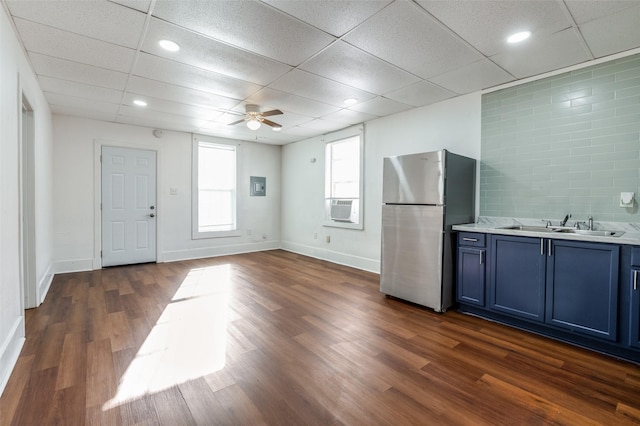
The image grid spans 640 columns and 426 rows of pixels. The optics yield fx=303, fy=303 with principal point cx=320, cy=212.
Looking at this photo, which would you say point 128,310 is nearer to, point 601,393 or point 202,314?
point 202,314

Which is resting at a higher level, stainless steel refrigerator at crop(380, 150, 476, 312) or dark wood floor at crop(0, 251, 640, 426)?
stainless steel refrigerator at crop(380, 150, 476, 312)

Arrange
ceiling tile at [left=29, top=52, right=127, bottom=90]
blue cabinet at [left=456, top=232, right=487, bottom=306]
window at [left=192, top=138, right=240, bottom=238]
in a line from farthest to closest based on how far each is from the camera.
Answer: window at [left=192, top=138, right=240, bottom=238] < blue cabinet at [left=456, top=232, right=487, bottom=306] < ceiling tile at [left=29, top=52, right=127, bottom=90]

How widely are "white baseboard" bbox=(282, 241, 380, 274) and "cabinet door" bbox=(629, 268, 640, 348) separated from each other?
2.97m

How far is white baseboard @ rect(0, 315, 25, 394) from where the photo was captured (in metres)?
1.90

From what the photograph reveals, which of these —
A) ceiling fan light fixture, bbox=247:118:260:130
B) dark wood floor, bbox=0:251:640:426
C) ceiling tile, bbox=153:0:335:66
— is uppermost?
ceiling tile, bbox=153:0:335:66

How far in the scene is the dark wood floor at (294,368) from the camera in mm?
1688

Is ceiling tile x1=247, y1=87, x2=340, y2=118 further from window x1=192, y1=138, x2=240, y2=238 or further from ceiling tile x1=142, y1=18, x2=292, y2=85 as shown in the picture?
window x1=192, y1=138, x2=240, y2=238

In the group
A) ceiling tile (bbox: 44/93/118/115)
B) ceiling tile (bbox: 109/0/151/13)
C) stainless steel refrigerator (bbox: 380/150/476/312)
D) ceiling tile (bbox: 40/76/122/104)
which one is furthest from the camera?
ceiling tile (bbox: 44/93/118/115)

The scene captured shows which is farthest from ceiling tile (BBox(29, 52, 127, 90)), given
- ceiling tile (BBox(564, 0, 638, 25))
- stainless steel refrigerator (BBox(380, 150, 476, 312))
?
ceiling tile (BBox(564, 0, 638, 25))

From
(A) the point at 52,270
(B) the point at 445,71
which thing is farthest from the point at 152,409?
(A) the point at 52,270

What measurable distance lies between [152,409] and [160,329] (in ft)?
3.82

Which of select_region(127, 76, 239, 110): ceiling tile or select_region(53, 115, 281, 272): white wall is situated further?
select_region(53, 115, 281, 272): white wall

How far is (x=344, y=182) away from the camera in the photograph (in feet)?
18.3

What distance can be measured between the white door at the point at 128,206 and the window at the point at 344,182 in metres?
3.23
